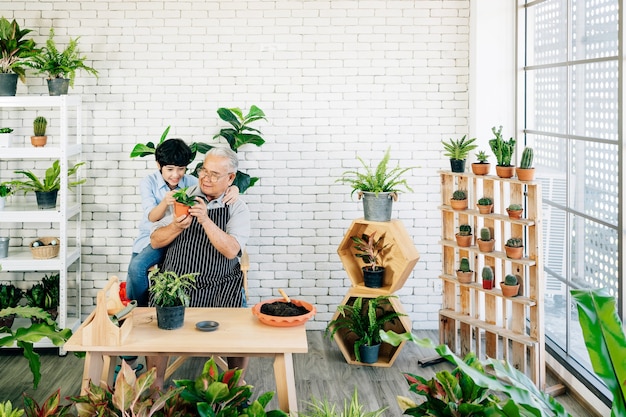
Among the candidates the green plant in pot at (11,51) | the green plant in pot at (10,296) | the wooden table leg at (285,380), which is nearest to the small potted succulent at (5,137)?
the green plant in pot at (11,51)

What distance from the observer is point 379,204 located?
5.03 m

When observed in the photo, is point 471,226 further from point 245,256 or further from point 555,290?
point 245,256

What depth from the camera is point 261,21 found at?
5.85 meters

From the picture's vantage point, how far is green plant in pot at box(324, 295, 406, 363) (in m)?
4.99

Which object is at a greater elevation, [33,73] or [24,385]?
[33,73]

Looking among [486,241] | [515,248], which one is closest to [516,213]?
[515,248]

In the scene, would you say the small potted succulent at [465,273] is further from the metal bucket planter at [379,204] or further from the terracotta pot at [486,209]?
the metal bucket planter at [379,204]

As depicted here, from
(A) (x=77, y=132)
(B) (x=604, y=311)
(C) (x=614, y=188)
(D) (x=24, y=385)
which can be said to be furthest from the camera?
(A) (x=77, y=132)

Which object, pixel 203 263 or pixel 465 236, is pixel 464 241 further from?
pixel 203 263

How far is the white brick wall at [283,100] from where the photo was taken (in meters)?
5.84

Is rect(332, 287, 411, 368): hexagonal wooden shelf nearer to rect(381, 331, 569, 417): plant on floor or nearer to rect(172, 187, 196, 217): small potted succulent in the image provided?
rect(172, 187, 196, 217): small potted succulent

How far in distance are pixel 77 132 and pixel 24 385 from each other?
2095mm

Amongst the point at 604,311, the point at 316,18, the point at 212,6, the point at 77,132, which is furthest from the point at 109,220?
the point at 604,311

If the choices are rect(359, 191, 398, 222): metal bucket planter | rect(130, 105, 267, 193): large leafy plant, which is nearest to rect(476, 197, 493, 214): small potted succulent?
rect(359, 191, 398, 222): metal bucket planter
